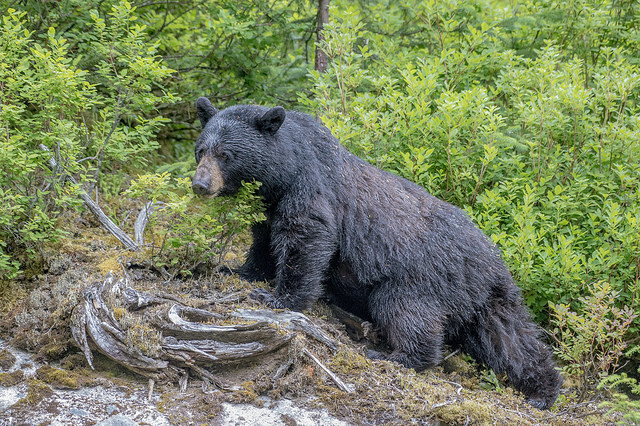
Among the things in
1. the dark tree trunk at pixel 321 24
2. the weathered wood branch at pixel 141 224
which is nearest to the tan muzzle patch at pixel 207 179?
the weathered wood branch at pixel 141 224

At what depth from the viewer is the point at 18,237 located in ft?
18.8

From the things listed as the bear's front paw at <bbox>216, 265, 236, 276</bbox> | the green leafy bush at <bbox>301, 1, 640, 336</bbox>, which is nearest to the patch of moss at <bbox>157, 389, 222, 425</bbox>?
the bear's front paw at <bbox>216, 265, 236, 276</bbox>

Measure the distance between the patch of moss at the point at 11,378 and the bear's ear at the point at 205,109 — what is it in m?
3.06

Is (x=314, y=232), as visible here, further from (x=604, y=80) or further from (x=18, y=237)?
(x=604, y=80)

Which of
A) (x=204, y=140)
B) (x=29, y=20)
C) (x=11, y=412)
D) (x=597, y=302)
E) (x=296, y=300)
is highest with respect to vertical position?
(x=29, y=20)

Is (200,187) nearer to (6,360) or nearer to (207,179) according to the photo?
(207,179)

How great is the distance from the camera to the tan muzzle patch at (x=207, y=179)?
18.3 feet

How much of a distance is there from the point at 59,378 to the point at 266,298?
199 cm

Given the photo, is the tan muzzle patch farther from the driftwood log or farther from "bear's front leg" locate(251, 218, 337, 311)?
the driftwood log

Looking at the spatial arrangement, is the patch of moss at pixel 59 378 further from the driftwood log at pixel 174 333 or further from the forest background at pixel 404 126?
the forest background at pixel 404 126

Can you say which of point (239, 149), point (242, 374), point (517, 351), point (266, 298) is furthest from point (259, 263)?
point (517, 351)

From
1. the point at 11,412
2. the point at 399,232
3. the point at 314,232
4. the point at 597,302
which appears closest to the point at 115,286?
the point at 11,412

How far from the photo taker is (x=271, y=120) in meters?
5.86

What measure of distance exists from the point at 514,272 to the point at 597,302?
4.89ft
